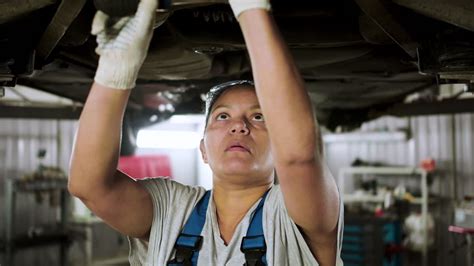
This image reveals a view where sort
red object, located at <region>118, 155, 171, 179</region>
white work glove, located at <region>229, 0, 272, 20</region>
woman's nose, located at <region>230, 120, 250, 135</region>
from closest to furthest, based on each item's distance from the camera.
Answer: white work glove, located at <region>229, 0, 272, 20</region> → woman's nose, located at <region>230, 120, 250, 135</region> → red object, located at <region>118, 155, 171, 179</region>

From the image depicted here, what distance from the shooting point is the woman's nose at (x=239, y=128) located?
1215mm

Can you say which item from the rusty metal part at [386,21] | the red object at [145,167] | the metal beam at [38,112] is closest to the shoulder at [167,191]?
the rusty metal part at [386,21]

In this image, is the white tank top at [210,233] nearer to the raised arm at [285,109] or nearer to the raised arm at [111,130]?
the raised arm at [111,130]

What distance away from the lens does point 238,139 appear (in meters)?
1.20

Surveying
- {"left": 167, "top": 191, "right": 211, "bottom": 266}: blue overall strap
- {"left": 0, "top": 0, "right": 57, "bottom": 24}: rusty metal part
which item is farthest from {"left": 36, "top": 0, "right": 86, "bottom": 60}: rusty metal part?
{"left": 167, "top": 191, "right": 211, "bottom": 266}: blue overall strap

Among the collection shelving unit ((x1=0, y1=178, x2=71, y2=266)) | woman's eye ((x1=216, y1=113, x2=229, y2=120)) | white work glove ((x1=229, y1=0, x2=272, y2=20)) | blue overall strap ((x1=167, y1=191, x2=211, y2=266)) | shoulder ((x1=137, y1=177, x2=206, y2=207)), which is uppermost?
white work glove ((x1=229, y1=0, x2=272, y2=20))

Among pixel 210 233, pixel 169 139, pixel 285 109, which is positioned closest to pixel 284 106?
pixel 285 109

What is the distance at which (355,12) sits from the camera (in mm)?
1656

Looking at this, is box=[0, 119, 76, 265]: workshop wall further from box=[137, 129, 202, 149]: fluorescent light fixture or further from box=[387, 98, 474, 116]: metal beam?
box=[387, 98, 474, 116]: metal beam

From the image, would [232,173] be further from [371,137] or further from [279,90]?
[371,137]

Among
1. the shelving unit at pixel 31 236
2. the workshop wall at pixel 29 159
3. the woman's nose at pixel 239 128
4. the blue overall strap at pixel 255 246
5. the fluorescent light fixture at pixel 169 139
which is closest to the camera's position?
the blue overall strap at pixel 255 246

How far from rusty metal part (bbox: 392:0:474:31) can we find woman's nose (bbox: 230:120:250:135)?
45 cm

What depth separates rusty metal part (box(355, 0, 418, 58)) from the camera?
1.27 meters

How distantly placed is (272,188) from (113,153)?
40 cm
